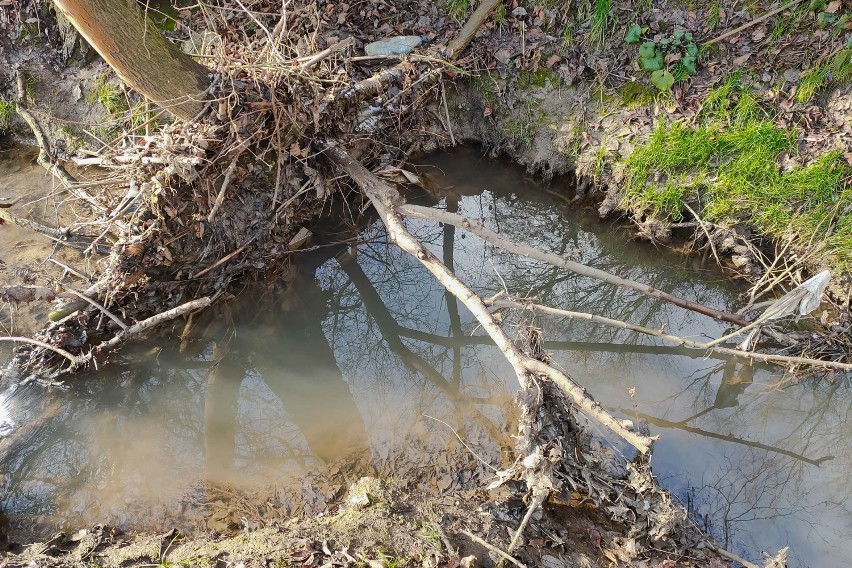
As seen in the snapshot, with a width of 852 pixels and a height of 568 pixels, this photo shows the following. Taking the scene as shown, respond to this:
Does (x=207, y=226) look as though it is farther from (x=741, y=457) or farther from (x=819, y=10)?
(x=819, y=10)

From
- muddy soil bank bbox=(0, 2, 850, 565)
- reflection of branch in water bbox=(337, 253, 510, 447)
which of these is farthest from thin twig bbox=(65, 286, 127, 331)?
muddy soil bank bbox=(0, 2, 850, 565)

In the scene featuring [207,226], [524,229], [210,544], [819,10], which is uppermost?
[819,10]

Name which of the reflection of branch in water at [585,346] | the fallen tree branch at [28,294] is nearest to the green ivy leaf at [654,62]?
the reflection of branch in water at [585,346]

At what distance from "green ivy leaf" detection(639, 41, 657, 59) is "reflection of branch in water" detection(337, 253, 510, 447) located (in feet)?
10.3

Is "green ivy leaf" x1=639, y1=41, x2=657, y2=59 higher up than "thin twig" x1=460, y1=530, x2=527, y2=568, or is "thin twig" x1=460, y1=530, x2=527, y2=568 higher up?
"green ivy leaf" x1=639, y1=41, x2=657, y2=59

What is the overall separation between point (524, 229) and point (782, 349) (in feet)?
7.53

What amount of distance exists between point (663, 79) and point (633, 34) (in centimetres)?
49

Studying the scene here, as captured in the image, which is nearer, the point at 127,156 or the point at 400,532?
the point at 400,532

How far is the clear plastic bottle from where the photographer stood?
15.9 ft

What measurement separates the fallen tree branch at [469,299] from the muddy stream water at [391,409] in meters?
0.53

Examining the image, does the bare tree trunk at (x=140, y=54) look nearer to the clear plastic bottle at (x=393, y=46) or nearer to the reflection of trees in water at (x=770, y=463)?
the clear plastic bottle at (x=393, y=46)

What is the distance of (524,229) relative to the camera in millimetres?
5074

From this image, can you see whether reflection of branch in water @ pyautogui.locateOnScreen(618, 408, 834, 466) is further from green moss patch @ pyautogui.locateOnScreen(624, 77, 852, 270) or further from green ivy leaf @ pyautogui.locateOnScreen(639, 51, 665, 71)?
green ivy leaf @ pyautogui.locateOnScreen(639, 51, 665, 71)

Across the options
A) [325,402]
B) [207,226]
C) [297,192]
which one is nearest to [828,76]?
[297,192]
